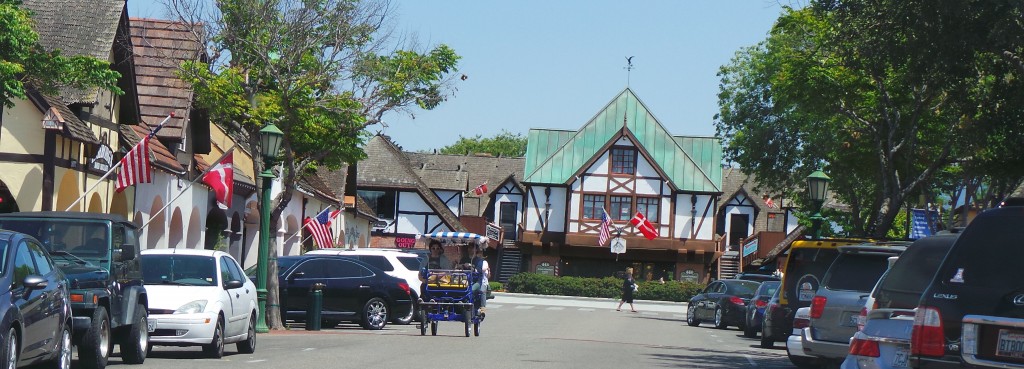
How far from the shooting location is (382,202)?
248ft

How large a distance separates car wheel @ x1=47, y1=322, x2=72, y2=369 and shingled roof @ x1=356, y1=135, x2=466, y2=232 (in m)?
59.9

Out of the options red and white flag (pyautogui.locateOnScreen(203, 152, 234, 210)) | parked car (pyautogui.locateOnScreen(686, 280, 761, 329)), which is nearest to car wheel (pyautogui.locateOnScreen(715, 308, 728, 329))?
parked car (pyautogui.locateOnScreen(686, 280, 761, 329))

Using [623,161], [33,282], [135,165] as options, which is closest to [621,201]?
[623,161]

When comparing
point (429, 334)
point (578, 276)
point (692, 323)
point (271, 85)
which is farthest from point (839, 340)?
point (578, 276)

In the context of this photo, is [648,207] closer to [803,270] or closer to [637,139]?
[637,139]

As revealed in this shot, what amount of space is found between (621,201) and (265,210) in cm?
4600

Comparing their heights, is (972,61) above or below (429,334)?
above

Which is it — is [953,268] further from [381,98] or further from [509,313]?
[509,313]

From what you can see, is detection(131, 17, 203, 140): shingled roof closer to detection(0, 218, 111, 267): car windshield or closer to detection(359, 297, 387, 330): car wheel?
A: detection(359, 297, 387, 330): car wheel

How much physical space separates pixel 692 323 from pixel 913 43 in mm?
19997

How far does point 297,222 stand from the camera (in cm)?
4706

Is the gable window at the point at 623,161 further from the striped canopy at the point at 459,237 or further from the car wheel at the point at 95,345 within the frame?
the car wheel at the point at 95,345

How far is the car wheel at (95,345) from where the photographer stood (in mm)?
14531

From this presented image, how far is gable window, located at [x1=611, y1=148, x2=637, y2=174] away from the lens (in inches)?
2805
